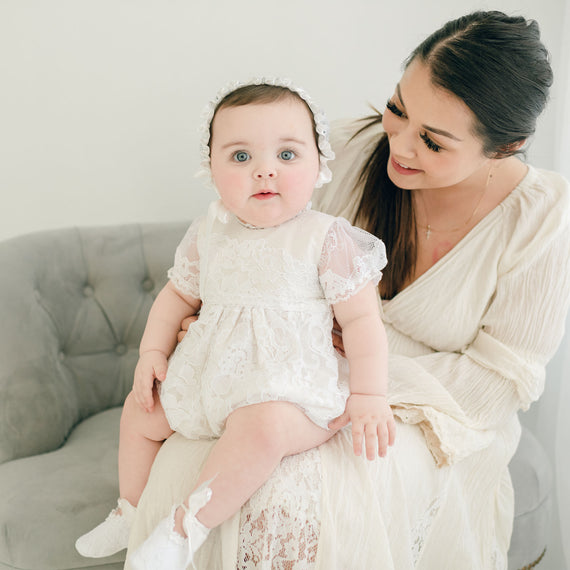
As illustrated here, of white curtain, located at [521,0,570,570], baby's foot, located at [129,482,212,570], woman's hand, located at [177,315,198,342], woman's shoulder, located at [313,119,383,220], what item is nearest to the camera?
baby's foot, located at [129,482,212,570]

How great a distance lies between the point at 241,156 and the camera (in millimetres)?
1082

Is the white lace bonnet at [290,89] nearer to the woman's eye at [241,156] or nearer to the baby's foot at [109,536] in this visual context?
the woman's eye at [241,156]

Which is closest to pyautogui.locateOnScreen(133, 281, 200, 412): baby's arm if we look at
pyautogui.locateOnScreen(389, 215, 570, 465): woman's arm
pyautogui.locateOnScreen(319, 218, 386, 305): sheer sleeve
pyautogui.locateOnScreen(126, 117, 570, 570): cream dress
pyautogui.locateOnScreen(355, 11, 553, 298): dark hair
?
pyautogui.locateOnScreen(126, 117, 570, 570): cream dress

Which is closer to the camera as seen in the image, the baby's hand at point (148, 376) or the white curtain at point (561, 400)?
the baby's hand at point (148, 376)

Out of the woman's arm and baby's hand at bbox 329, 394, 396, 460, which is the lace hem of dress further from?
the woman's arm

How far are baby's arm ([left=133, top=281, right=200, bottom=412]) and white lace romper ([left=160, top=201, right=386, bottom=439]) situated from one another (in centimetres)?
4

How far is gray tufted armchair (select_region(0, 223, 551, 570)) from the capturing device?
1.35m

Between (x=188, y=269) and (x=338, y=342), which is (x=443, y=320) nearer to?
(x=338, y=342)

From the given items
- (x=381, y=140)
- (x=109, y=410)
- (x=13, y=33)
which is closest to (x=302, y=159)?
(x=381, y=140)

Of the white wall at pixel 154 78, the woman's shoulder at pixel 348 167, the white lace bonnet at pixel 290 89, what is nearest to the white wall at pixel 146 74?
the white wall at pixel 154 78

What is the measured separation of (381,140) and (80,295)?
1.00 metres

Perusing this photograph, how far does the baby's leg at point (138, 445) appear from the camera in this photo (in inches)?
46.7

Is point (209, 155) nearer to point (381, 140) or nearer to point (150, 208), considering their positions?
point (381, 140)

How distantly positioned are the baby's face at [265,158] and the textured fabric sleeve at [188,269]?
19cm
